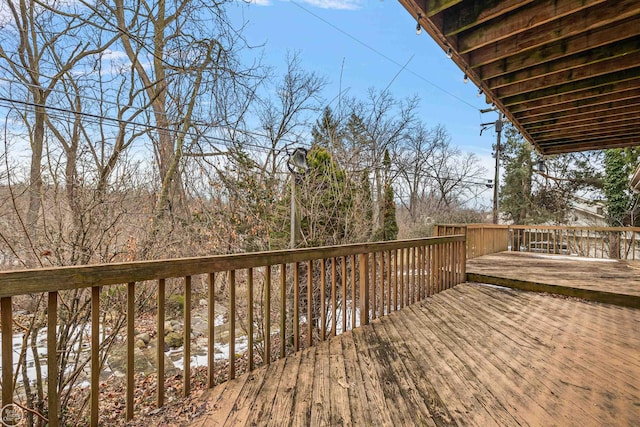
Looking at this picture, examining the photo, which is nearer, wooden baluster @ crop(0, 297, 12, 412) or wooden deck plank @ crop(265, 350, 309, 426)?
wooden baluster @ crop(0, 297, 12, 412)

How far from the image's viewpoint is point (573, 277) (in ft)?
16.2

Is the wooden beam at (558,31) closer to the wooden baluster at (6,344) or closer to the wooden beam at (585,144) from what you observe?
the wooden beam at (585,144)

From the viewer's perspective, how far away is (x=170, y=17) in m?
5.14

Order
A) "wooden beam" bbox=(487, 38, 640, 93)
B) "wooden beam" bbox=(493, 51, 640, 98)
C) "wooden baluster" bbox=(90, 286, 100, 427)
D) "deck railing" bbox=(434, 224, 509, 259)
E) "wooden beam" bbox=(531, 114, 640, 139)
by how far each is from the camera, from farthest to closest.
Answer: "deck railing" bbox=(434, 224, 509, 259), "wooden beam" bbox=(531, 114, 640, 139), "wooden beam" bbox=(493, 51, 640, 98), "wooden beam" bbox=(487, 38, 640, 93), "wooden baluster" bbox=(90, 286, 100, 427)

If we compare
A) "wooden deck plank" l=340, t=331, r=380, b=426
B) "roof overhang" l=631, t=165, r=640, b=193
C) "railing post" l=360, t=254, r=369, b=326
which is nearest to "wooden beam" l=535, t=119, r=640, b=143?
"roof overhang" l=631, t=165, r=640, b=193

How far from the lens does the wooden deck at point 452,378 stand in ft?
5.32

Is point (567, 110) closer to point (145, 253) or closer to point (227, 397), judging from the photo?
point (227, 397)

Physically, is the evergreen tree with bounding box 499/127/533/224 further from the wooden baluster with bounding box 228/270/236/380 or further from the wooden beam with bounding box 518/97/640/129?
the wooden baluster with bounding box 228/270/236/380

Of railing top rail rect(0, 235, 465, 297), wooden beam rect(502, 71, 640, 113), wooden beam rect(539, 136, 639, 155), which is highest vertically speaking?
wooden beam rect(502, 71, 640, 113)

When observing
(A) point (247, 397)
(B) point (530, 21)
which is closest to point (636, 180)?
(B) point (530, 21)

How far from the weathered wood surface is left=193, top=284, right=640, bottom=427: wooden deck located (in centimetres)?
126

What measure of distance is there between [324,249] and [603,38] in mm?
2950

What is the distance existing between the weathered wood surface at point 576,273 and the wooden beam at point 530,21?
11.2 ft

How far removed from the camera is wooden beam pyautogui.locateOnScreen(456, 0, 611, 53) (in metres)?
2.28
